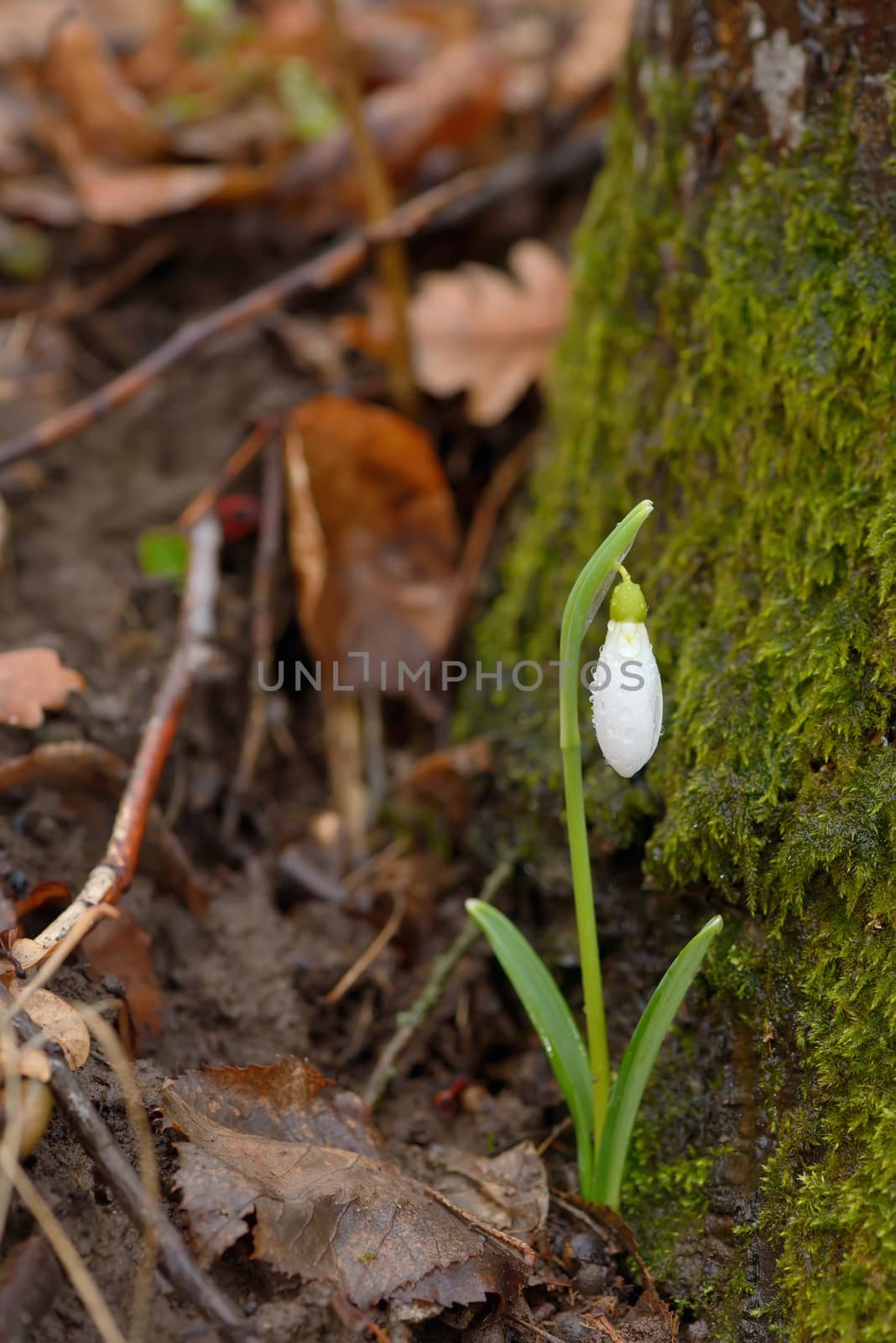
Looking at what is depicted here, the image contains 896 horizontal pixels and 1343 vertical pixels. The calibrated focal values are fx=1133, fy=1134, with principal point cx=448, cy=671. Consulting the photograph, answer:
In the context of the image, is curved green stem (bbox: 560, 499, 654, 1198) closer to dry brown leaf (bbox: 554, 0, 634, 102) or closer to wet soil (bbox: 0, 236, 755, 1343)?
wet soil (bbox: 0, 236, 755, 1343)

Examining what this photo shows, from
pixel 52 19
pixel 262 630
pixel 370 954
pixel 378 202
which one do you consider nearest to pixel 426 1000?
pixel 370 954

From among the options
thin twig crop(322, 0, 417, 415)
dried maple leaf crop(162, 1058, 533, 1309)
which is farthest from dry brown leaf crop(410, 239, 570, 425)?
dried maple leaf crop(162, 1058, 533, 1309)

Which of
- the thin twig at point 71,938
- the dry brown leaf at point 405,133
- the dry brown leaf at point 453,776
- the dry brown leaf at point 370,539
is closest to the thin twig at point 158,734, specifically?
the thin twig at point 71,938

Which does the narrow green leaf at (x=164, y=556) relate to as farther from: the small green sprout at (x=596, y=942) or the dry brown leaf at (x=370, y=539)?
the small green sprout at (x=596, y=942)

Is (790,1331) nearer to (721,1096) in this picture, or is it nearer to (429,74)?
(721,1096)

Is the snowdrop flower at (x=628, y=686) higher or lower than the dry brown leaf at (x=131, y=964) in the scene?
higher

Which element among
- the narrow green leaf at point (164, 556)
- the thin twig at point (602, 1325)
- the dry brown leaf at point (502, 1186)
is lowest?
the thin twig at point (602, 1325)
